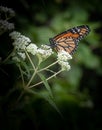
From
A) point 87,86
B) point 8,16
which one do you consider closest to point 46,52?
point 8,16

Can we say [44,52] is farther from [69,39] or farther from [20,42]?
[69,39]

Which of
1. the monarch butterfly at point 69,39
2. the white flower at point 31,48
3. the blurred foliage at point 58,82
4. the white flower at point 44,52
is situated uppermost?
the blurred foliage at point 58,82

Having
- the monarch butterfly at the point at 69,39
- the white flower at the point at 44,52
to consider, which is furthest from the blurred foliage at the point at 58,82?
the white flower at the point at 44,52

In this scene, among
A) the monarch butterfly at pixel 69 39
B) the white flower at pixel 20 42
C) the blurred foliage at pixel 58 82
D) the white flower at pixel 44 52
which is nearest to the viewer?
the white flower at pixel 20 42

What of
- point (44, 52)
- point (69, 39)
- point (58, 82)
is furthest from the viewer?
point (58, 82)

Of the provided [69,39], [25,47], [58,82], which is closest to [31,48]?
[25,47]

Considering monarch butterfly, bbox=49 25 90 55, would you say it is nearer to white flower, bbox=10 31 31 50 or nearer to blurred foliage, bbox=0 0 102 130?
blurred foliage, bbox=0 0 102 130

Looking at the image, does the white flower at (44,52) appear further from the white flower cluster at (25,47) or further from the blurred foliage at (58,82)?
the blurred foliage at (58,82)

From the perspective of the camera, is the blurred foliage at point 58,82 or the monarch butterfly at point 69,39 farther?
the blurred foliage at point 58,82
